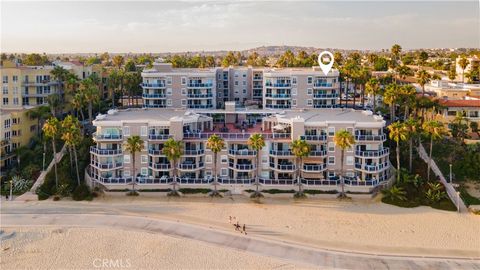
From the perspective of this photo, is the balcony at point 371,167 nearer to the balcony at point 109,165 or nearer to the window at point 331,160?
the window at point 331,160

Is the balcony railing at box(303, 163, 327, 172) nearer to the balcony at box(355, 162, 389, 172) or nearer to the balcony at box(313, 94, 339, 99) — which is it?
the balcony at box(355, 162, 389, 172)

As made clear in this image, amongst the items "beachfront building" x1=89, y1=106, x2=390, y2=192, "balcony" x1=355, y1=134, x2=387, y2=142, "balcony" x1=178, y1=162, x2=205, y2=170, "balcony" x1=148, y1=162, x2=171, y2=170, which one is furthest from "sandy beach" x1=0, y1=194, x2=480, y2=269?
"balcony" x1=355, y1=134, x2=387, y2=142

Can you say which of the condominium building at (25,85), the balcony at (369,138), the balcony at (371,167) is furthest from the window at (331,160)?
the condominium building at (25,85)

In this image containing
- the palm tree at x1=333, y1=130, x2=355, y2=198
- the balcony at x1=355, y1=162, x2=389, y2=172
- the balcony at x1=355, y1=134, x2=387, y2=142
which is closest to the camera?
the palm tree at x1=333, y1=130, x2=355, y2=198

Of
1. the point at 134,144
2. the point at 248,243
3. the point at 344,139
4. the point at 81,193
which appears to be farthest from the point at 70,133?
the point at 344,139

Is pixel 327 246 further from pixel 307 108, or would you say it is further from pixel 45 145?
pixel 45 145

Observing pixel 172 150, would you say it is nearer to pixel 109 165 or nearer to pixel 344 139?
pixel 109 165
